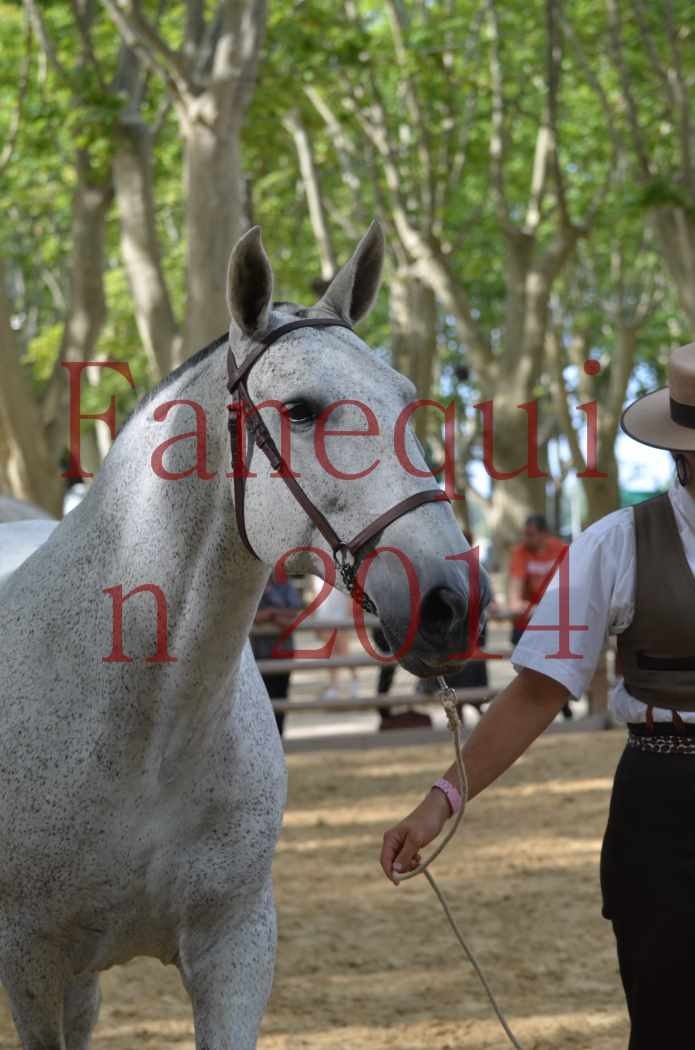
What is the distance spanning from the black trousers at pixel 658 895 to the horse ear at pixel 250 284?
4.15 ft

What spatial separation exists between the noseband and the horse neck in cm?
6

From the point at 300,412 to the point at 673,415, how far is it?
85 centimetres

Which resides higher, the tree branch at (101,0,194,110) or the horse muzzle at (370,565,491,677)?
the tree branch at (101,0,194,110)

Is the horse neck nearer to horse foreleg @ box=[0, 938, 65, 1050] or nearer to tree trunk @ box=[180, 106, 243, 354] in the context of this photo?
horse foreleg @ box=[0, 938, 65, 1050]

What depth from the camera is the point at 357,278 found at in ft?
10.5

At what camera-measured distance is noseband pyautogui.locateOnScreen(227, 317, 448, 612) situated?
9.06 feet

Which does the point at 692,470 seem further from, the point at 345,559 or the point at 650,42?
the point at 650,42

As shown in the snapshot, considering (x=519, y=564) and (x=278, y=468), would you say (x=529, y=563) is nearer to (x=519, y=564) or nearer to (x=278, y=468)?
(x=519, y=564)

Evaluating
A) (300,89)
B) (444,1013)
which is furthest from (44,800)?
(300,89)

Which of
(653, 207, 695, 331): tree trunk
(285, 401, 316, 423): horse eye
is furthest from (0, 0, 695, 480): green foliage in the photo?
(285, 401, 316, 423): horse eye

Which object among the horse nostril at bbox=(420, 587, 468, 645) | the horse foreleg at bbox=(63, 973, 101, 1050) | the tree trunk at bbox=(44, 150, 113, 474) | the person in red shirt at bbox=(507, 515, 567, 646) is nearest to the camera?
the horse nostril at bbox=(420, 587, 468, 645)

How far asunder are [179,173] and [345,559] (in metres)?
20.3

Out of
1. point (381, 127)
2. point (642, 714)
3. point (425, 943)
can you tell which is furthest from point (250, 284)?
point (381, 127)

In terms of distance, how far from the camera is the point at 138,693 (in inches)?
124
